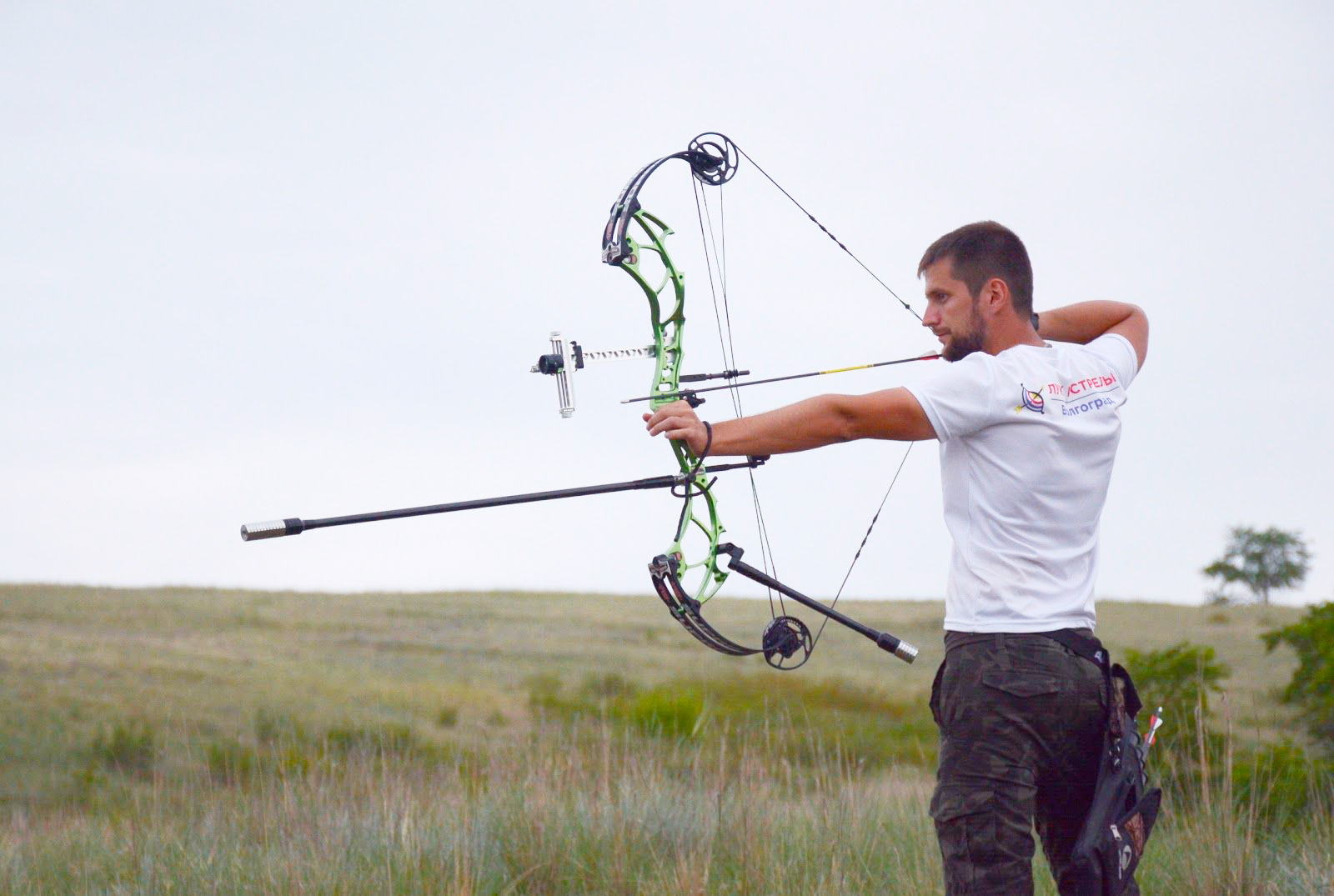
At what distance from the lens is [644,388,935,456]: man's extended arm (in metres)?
2.47

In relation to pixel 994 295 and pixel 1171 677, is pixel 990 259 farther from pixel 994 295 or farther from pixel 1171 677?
pixel 1171 677

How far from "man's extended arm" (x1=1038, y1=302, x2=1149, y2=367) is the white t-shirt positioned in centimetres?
61

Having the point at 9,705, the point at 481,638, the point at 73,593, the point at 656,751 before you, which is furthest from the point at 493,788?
the point at 73,593

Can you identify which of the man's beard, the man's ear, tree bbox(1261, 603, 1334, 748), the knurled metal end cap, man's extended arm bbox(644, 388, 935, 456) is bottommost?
tree bbox(1261, 603, 1334, 748)

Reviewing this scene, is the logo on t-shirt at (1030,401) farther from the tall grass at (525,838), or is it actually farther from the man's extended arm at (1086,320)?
the tall grass at (525,838)

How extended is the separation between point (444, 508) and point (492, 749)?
3.46 metres

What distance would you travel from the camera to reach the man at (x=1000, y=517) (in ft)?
8.21

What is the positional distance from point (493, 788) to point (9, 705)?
38.8ft

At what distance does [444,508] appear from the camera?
2.70 meters

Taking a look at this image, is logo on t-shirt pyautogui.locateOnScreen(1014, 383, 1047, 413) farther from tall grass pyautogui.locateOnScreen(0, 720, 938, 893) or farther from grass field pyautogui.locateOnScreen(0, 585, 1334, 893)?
tall grass pyautogui.locateOnScreen(0, 720, 938, 893)

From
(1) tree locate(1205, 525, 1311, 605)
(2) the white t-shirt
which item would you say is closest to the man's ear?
(2) the white t-shirt

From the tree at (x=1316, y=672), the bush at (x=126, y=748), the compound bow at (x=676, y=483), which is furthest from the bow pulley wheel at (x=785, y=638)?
the bush at (x=126, y=748)

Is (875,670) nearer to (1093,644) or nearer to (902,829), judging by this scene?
(902,829)

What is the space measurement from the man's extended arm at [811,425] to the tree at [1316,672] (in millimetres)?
9019
